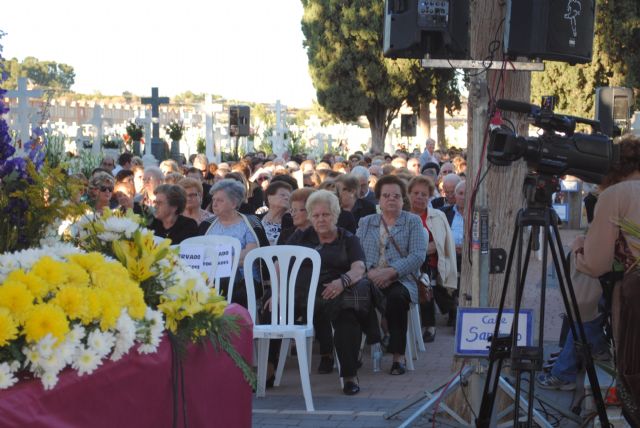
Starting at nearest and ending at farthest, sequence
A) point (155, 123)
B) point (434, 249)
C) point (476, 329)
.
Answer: point (476, 329) < point (434, 249) < point (155, 123)

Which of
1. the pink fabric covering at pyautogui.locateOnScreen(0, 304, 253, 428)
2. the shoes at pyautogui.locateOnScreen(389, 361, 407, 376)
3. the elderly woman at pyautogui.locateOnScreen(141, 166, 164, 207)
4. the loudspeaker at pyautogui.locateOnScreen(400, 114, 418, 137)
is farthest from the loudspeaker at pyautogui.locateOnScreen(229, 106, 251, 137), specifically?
the pink fabric covering at pyautogui.locateOnScreen(0, 304, 253, 428)

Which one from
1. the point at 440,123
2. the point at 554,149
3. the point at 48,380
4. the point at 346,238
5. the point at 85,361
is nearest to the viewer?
the point at 48,380

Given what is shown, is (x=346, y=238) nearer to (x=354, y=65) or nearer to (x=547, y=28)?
(x=547, y=28)

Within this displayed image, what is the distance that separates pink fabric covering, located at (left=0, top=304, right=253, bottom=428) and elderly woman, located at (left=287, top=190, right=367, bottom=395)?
115 inches

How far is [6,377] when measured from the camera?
10.7 feet

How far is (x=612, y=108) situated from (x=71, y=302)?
1145 centimetres

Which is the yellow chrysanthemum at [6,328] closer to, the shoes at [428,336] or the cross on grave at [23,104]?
the shoes at [428,336]

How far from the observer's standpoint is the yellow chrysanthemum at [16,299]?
11.2ft

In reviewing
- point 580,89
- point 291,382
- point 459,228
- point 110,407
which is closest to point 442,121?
point 580,89

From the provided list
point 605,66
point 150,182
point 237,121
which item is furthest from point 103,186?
point 605,66

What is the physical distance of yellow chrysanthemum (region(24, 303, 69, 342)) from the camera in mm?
3398

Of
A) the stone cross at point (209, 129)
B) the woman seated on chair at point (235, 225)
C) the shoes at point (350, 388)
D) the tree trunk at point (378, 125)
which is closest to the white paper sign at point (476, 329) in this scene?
the shoes at point (350, 388)

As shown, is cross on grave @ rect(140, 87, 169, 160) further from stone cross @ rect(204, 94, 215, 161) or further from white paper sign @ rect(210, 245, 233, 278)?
white paper sign @ rect(210, 245, 233, 278)

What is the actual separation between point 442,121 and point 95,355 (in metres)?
42.6
